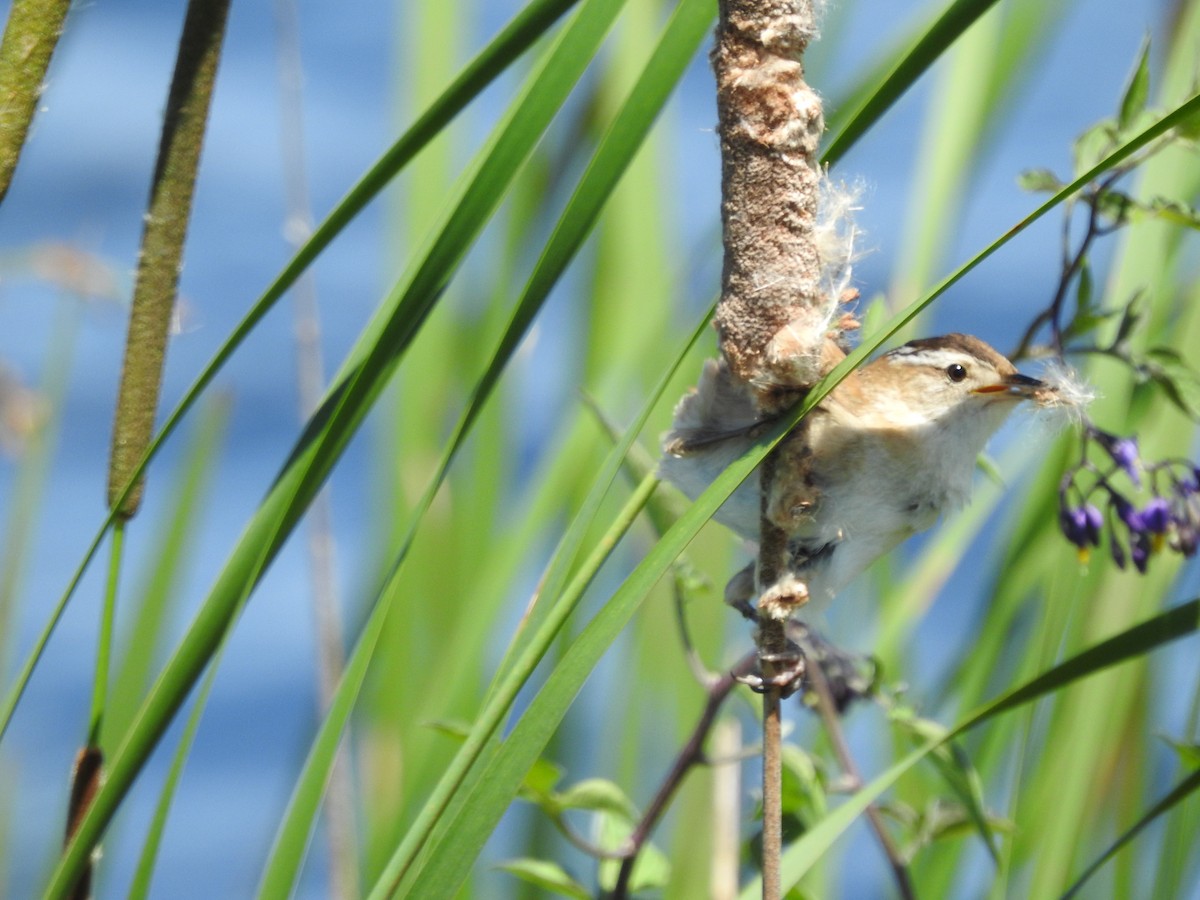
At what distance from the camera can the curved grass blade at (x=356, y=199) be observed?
630 millimetres

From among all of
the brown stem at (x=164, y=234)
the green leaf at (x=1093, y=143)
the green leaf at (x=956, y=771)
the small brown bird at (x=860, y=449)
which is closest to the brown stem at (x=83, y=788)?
the brown stem at (x=164, y=234)

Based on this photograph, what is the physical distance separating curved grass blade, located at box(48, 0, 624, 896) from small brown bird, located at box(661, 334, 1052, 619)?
0.55 ft

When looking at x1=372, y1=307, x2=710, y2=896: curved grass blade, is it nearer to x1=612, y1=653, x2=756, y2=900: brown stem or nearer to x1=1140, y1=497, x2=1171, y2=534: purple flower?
x1=612, y1=653, x2=756, y2=900: brown stem

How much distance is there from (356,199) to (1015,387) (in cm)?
51

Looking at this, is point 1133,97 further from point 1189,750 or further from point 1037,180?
point 1189,750

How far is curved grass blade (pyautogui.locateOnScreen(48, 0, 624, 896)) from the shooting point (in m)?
0.63

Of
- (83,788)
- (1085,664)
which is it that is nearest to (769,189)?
(1085,664)

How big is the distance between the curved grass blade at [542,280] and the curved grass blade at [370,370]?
0.04 m

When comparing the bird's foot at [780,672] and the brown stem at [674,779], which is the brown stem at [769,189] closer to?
the bird's foot at [780,672]

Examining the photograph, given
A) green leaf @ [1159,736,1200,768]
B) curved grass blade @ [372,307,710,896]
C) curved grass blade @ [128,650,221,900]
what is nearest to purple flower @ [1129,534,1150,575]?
Result: green leaf @ [1159,736,1200,768]

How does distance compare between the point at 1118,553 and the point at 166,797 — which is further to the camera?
→ the point at 1118,553

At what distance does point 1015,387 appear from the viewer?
0.89m

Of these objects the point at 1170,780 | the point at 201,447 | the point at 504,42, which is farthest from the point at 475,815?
the point at 1170,780

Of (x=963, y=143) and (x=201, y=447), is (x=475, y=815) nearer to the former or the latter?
(x=201, y=447)
